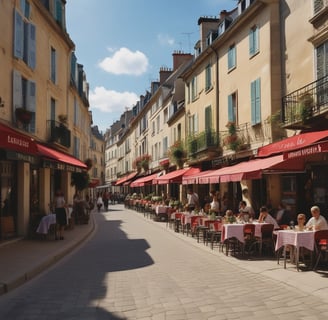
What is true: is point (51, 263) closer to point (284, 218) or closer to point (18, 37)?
point (284, 218)

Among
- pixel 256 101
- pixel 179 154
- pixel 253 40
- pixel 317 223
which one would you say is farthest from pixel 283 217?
pixel 179 154

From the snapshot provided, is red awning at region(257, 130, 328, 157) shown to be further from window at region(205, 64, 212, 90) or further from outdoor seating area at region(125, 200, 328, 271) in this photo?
window at region(205, 64, 212, 90)

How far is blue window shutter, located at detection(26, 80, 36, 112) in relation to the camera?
16.1m

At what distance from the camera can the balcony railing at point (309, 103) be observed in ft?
41.5

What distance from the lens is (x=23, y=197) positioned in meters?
15.2

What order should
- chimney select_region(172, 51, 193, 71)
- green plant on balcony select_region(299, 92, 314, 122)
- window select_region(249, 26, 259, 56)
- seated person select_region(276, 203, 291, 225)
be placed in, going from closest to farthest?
seated person select_region(276, 203, 291, 225)
green plant on balcony select_region(299, 92, 314, 122)
window select_region(249, 26, 259, 56)
chimney select_region(172, 51, 193, 71)

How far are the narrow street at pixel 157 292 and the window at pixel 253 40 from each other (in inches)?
373

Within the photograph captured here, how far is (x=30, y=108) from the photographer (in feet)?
53.1

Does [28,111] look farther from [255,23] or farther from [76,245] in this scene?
[255,23]

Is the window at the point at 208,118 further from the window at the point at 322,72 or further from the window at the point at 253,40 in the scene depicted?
the window at the point at 322,72

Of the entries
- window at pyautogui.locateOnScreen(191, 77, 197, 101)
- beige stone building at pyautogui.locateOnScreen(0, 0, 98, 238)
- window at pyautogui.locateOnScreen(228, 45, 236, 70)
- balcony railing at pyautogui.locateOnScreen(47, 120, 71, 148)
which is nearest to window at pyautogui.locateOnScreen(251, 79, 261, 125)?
window at pyautogui.locateOnScreen(228, 45, 236, 70)

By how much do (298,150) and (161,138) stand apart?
29.3 m

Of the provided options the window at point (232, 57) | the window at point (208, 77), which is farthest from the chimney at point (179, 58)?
the window at point (232, 57)

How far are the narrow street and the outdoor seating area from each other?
49cm
